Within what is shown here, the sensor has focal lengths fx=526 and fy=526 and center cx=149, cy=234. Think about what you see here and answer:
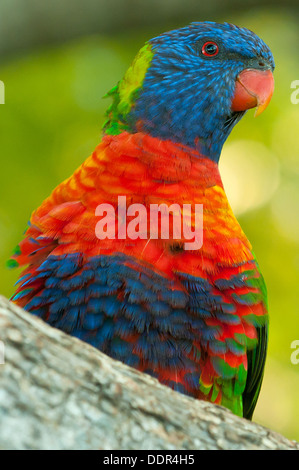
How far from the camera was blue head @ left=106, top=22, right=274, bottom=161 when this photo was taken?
287 cm

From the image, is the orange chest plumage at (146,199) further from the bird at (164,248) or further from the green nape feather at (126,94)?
the green nape feather at (126,94)

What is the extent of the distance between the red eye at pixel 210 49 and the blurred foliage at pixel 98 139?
3.01m

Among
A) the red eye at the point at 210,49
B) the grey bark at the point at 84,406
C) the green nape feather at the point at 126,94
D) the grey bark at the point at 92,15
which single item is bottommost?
the grey bark at the point at 84,406

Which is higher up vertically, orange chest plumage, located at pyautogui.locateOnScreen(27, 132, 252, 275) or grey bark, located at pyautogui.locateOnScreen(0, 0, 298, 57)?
grey bark, located at pyautogui.locateOnScreen(0, 0, 298, 57)

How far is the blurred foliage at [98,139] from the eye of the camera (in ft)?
20.1

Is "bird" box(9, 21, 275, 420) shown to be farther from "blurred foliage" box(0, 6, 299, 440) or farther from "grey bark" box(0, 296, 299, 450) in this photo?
"blurred foliage" box(0, 6, 299, 440)

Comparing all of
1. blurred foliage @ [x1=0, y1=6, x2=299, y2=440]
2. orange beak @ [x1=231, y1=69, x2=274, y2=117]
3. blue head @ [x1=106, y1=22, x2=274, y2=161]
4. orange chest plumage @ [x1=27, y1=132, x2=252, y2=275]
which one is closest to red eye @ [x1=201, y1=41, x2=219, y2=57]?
blue head @ [x1=106, y1=22, x2=274, y2=161]

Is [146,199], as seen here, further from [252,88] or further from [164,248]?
[252,88]

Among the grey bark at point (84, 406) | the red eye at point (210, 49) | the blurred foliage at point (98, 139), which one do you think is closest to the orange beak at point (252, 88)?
the red eye at point (210, 49)

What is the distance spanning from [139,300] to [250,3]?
2388 mm

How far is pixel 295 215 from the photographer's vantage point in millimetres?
6898

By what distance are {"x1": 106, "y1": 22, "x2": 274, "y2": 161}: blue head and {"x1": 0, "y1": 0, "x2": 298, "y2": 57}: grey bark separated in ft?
1.84
